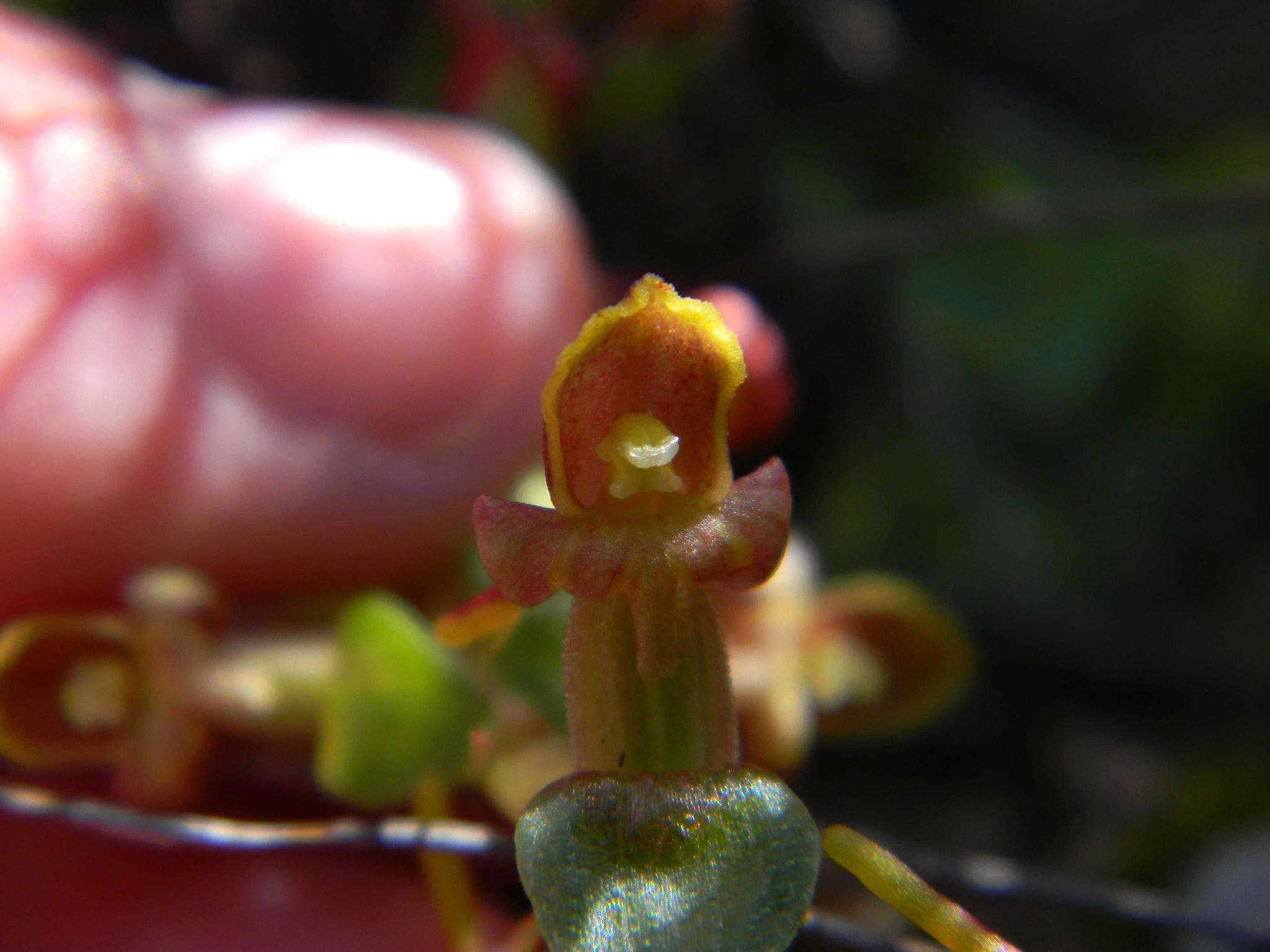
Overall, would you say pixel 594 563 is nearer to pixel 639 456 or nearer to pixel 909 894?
pixel 639 456

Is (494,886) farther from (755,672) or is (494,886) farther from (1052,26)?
(1052,26)

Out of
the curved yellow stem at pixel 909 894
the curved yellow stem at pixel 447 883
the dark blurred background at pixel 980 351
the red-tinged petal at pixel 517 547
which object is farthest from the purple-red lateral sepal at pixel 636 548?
the dark blurred background at pixel 980 351

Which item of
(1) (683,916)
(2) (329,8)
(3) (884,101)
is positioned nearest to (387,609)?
(1) (683,916)

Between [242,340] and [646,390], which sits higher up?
[646,390]

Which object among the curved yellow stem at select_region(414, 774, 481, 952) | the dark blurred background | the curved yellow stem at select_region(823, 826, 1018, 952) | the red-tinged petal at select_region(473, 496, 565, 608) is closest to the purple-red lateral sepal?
the red-tinged petal at select_region(473, 496, 565, 608)

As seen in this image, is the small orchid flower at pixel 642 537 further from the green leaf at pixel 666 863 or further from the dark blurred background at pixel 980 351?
the dark blurred background at pixel 980 351

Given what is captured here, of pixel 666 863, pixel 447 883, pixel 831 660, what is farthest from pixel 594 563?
pixel 831 660
